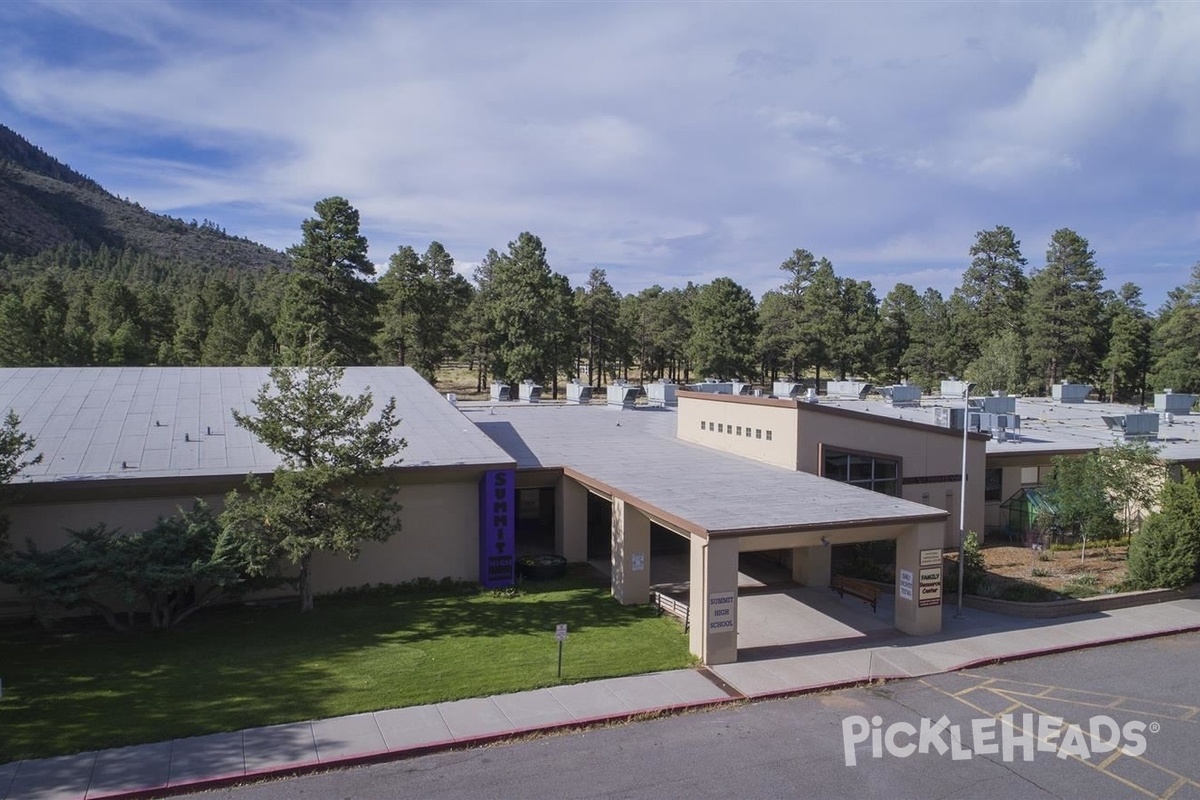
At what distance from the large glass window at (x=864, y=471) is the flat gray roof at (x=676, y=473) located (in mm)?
1652

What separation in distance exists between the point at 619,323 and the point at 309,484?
2601 inches

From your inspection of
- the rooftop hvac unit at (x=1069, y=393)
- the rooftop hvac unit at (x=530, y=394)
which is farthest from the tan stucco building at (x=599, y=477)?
the rooftop hvac unit at (x=1069, y=393)

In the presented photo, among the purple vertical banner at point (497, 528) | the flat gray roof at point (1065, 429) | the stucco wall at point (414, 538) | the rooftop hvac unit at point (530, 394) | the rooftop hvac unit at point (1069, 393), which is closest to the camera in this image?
the stucco wall at point (414, 538)

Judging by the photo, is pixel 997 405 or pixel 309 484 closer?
pixel 309 484

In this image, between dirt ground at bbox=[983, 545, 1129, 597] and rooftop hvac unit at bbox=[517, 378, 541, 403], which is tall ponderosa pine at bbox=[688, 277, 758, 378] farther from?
dirt ground at bbox=[983, 545, 1129, 597]

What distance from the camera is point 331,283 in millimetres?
52906

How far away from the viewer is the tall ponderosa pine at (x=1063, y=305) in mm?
69562

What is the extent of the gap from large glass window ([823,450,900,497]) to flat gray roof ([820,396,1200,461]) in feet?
9.59

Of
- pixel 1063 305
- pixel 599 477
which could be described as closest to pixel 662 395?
pixel 599 477

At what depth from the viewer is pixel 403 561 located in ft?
68.3

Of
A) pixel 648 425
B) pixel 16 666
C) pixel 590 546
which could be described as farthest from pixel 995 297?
pixel 16 666

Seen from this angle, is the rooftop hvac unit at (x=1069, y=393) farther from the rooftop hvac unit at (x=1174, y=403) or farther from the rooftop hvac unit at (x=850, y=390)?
the rooftop hvac unit at (x=850, y=390)

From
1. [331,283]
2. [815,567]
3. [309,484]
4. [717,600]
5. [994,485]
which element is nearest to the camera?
[717,600]

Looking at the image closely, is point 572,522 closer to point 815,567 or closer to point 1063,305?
point 815,567
